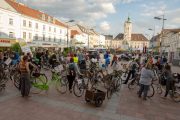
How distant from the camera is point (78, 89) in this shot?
372 inches

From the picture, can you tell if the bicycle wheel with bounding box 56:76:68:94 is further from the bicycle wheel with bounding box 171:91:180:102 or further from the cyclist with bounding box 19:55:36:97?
the bicycle wheel with bounding box 171:91:180:102

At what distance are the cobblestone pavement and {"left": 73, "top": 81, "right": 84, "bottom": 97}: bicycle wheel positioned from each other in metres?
0.22

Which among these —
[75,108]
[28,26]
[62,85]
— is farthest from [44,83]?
[28,26]

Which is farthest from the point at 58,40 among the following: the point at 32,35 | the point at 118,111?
the point at 118,111

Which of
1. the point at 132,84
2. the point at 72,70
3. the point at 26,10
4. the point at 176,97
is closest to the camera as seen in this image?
the point at 72,70

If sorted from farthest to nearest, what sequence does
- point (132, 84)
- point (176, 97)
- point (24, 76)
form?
point (132, 84), point (176, 97), point (24, 76)

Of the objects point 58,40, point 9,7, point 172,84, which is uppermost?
point 9,7

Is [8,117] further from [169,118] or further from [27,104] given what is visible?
[169,118]

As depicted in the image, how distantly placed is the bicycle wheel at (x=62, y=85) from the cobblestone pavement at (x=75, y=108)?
21cm

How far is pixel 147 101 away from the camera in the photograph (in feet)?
31.5

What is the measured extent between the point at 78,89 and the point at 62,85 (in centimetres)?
93

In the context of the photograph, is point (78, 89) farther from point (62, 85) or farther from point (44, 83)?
point (44, 83)

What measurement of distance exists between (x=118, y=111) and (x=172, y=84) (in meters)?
3.49

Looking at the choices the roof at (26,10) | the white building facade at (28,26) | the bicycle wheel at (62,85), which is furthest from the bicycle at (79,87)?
the roof at (26,10)
